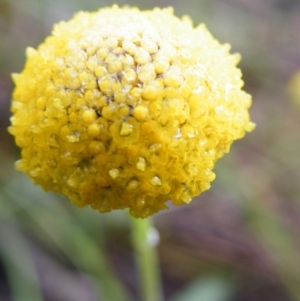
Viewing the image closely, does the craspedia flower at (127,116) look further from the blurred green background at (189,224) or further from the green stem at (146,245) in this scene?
the blurred green background at (189,224)

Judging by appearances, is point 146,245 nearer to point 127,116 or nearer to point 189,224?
point 127,116

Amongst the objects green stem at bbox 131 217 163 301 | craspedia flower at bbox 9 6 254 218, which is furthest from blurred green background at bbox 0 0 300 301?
craspedia flower at bbox 9 6 254 218

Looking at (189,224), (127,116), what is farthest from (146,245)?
(189,224)

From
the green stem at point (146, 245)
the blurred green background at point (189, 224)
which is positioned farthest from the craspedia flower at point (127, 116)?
the blurred green background at point (189, 224)

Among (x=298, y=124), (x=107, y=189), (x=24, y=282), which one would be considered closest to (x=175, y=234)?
(x=24, y=282)

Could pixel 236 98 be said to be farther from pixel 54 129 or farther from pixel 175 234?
pixel 175 234
